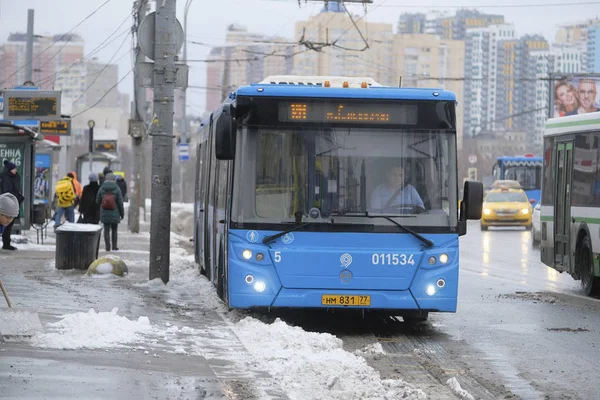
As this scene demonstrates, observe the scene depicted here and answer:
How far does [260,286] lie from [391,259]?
4.70 feet

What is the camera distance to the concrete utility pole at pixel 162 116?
57.7 ft

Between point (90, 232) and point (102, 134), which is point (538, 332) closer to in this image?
point (90, 232)

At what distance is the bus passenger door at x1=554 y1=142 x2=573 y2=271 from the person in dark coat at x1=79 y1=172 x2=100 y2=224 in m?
12.8

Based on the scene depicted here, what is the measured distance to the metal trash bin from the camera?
20.0 metres

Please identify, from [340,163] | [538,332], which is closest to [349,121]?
[340,163]

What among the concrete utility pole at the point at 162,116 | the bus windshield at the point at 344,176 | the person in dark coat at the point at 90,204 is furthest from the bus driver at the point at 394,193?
the person in dark coat at the point at 90,204

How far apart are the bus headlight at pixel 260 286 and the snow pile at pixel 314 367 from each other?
0.55 meters

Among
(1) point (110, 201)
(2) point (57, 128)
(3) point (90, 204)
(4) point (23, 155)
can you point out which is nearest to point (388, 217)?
(1) point (110, 201)

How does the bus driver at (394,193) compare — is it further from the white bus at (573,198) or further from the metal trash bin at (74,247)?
the metal trash bin at (74,247)

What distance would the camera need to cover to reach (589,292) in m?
17.9

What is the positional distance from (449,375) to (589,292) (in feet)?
28.4

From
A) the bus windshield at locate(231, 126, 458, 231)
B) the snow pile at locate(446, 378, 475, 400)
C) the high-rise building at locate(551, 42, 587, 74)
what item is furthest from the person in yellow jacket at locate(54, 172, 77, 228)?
the high-rise building at locate(551, 42, 587, 74)

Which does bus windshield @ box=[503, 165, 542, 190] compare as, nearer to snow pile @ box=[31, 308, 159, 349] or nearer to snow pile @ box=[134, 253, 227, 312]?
snow pile @ box=[134, 253, 227, 312]

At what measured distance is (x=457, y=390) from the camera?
895cm
